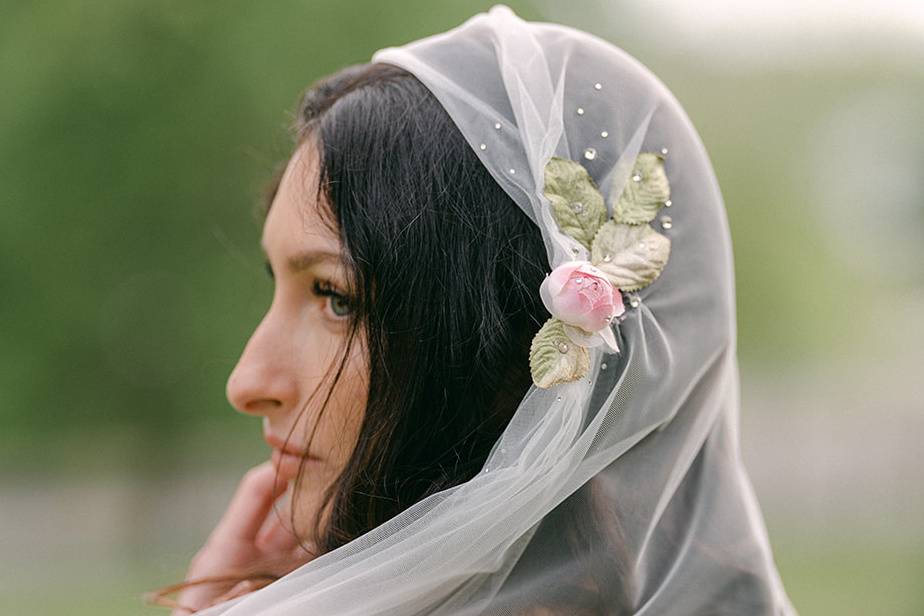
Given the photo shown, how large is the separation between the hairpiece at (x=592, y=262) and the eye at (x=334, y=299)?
0.98 feet

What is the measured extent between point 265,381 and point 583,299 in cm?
52

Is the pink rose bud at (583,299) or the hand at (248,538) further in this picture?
the hand at (248,538)

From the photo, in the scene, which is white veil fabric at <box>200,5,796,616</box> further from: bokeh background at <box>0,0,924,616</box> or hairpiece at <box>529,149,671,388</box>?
bokeh background at <box>0,0,924,616</box>

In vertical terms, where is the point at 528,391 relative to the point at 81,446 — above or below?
above

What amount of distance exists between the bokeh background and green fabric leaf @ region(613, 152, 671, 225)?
12.6 ft

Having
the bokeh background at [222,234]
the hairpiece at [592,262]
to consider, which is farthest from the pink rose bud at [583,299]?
the bokeh background at [222,234]

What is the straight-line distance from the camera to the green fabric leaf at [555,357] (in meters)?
1.49

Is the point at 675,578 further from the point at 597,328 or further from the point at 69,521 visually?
the point at 69,521

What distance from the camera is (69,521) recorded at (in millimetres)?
9711

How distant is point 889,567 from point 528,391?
9657 mm

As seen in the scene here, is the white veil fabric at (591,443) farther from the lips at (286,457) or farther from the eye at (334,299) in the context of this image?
the eye at (334,299)

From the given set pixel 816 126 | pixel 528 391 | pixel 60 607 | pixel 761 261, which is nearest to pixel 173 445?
pixel 60 607

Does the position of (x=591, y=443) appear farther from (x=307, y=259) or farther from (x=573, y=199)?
(x=307, y=259)

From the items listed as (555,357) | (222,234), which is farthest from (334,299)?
(222,234)
